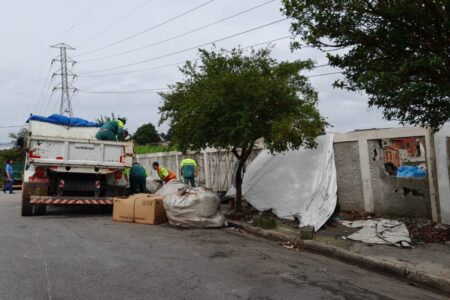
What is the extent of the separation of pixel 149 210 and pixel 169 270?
446 centimetres

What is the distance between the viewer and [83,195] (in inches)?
451

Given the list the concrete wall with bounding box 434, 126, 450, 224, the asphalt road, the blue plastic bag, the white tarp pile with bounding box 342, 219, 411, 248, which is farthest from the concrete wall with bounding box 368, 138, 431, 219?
the asphalt road

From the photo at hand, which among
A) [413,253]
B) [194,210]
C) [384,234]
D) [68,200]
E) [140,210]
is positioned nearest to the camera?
[413,253]

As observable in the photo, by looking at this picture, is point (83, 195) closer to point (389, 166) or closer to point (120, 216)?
point (120, 216)

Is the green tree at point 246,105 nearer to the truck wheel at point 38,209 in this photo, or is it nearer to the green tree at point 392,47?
the green tree at point 392,47

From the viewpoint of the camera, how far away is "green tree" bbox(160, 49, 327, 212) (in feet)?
29.9

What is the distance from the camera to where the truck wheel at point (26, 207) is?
35.9 feet

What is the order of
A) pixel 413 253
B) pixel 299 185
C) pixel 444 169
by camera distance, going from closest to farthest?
pixel 413 253 < pixel 444 169 < pixel 299 185

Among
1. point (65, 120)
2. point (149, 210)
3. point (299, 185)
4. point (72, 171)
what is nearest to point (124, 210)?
point (149, 210)

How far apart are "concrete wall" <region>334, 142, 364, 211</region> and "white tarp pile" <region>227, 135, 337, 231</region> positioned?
7.2 inches

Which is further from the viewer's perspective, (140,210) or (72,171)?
(72,171)

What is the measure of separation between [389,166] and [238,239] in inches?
144

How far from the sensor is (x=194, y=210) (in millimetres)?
9586

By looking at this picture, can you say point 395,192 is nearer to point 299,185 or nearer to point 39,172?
point 299,185
